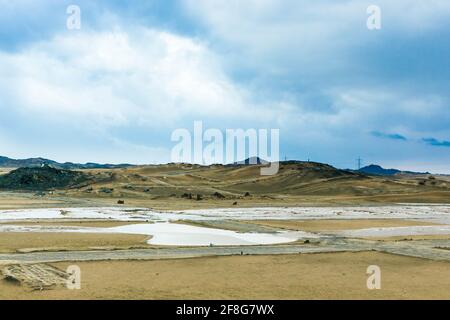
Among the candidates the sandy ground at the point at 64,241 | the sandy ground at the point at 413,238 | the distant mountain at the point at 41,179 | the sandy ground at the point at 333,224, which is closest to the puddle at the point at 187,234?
the sandy ground at the point at 64,241

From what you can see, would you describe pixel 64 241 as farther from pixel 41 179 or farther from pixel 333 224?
pixel 41 179

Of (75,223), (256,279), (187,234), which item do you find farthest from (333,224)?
(256,279)

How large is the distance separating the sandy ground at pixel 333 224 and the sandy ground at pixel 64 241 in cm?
1366

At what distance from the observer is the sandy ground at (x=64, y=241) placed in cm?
2766

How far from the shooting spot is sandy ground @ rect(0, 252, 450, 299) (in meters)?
17.0

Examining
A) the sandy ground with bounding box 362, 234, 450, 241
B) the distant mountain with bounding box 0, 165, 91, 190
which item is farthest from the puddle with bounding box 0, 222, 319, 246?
the distant mountain with bounding box 0, 165, 91, 190

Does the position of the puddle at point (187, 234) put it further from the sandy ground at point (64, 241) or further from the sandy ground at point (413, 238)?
the sandy ground at point (413, 238)

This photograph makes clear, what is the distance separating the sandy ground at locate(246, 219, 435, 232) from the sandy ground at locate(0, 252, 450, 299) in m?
16.9

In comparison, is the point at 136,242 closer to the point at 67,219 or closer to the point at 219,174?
the point at 67,219

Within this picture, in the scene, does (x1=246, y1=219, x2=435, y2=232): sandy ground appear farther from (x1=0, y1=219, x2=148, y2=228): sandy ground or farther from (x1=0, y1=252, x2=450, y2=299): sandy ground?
(x1=0, y1=252, x2=450, y2=299): sandy ground

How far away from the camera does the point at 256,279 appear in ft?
64.6

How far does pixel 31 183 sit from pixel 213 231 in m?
102
